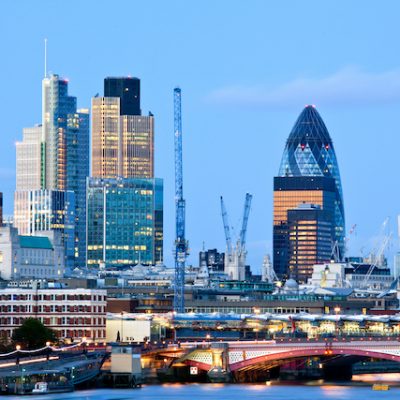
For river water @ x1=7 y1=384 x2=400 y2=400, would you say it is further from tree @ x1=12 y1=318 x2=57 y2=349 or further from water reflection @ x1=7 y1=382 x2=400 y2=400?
tree @ x1=12 y1=318 x2=57 y2=349

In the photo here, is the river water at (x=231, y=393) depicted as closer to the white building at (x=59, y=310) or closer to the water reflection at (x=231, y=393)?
the water reflection at (x=231, y=393)

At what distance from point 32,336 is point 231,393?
34.4 m

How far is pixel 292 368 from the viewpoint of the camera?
182125 mm

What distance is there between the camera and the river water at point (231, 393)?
429ft

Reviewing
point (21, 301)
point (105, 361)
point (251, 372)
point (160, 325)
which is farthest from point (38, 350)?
point (160, 325)

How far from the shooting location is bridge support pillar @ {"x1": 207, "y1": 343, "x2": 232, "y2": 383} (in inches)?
6171

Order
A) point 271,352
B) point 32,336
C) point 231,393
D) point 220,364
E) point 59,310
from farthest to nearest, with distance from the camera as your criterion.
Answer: point 59,310 < point 32,336 < point 220,364 < point 271,352 < point 231,393

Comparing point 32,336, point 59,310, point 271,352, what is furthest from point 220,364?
point 59,310

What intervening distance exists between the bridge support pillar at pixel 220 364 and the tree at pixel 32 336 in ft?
56.1

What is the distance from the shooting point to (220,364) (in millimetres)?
157625

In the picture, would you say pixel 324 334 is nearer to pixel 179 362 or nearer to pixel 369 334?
pixel 369 334

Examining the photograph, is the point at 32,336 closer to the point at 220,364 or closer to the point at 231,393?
the point at 220,364

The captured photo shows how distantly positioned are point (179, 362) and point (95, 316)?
1073 inches

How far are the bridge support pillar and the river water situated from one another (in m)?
5.56
